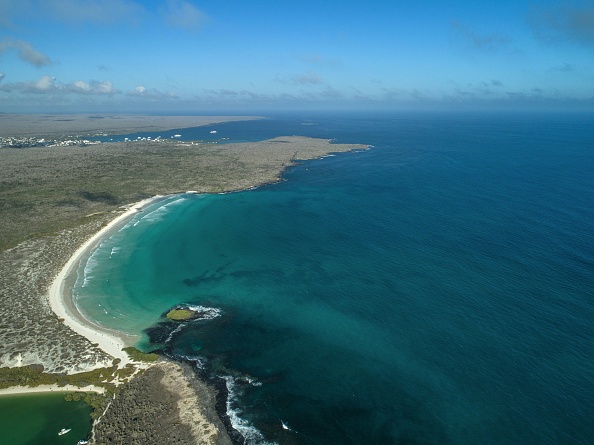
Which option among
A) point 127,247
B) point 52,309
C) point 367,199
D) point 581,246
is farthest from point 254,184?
point 581,246

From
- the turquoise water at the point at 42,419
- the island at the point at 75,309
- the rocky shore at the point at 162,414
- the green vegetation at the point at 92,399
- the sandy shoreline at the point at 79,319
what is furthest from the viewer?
the sandy shoreline at the point at 79,319

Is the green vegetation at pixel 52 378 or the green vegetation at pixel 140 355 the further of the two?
the green vegetation at pixel 140 355

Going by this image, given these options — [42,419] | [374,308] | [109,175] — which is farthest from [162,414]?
[109,175]

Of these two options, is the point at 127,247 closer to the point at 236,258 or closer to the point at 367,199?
the point at 236,258

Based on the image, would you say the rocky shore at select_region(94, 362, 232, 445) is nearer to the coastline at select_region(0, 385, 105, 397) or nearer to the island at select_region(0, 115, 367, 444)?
the island at select_region(0, 115, 367, 444)

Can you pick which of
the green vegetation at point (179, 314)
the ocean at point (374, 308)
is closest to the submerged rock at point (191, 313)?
the green vegetation at point (179, 314)

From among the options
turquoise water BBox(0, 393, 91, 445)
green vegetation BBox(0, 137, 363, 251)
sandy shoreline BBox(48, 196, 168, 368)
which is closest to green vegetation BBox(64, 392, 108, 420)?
turquoise water BBox(0, 393, 91, 445)

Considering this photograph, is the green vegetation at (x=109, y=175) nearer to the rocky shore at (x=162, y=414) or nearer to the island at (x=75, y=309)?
the island at (x=75, y=309)
